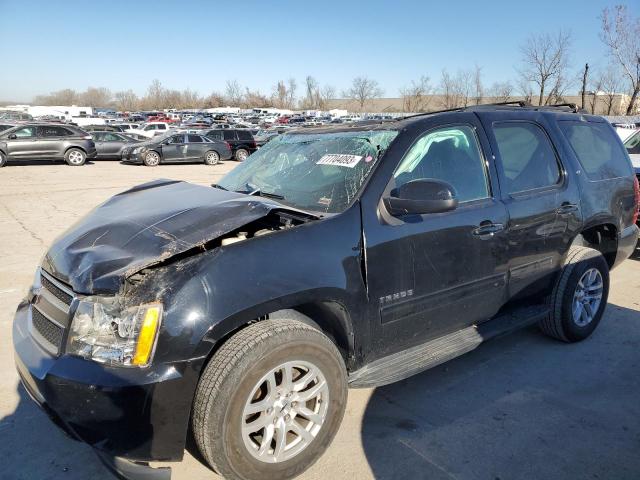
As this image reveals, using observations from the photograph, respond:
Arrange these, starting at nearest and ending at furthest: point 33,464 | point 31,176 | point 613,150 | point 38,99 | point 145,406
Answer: point 145,406
point 33,464
point 613,150
point 31,176
point 38,99

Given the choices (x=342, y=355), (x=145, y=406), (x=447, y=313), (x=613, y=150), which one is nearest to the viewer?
(x=145, y=406)

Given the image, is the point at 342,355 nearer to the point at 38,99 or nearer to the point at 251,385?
the point at 251,385

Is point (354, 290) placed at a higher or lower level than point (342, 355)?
higher

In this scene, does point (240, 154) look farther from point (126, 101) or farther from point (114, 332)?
point (126, 101)

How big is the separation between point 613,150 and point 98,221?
4.34m

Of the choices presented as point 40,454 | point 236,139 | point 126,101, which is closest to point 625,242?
point 40,454

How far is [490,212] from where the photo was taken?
10.8 ft

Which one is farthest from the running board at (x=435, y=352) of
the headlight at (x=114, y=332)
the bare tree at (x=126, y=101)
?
the bare tree at (x=126, y=101)

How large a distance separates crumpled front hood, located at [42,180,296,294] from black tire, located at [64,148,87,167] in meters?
18.8

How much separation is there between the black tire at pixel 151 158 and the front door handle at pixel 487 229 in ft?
63.9

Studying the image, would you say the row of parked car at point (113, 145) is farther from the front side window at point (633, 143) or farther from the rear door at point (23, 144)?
the front side window at point (633, 143)

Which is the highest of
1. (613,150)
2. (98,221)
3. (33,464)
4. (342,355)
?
(613,150)

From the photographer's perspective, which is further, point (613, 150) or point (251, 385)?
point (613, 150)

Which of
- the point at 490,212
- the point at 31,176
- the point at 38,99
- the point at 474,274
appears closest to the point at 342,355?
the point at 474,274
